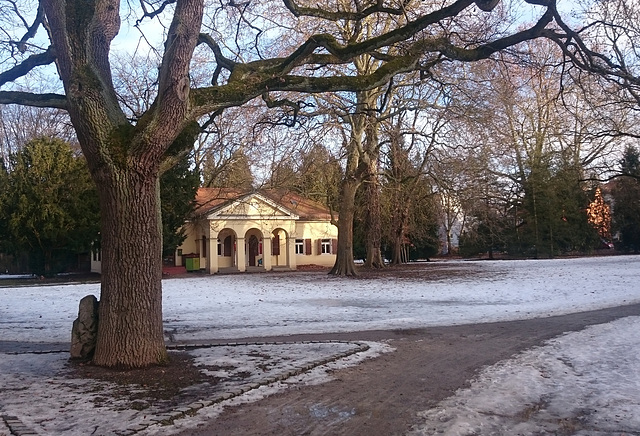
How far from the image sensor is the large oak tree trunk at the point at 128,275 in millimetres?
8359

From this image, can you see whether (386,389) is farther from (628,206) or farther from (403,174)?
(628,206)

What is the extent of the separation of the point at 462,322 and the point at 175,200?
25.6 metres

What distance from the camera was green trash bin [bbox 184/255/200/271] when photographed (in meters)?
40.8

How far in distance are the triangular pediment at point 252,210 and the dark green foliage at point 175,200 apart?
80.9 inches

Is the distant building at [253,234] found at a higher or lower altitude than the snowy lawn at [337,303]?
higher

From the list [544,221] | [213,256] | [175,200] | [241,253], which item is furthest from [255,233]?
[544,221]

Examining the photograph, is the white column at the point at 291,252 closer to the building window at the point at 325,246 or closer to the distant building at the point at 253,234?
the distant building at the point at 253,234

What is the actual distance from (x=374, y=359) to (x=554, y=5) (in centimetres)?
657

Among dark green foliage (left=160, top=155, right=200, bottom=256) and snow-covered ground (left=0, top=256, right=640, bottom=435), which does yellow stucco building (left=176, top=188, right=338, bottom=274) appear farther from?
snow-covered ground (left=0, top=256, right=640, bottom=435)

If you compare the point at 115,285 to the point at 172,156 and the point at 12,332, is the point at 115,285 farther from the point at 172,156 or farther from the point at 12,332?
the point at 12,332

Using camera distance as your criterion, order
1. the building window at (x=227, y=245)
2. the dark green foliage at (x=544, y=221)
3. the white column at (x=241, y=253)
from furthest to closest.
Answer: the dark green foliage at (x=544, y=221)
the building window at (x=227, y=245)
the white column at (x=241, y=253)

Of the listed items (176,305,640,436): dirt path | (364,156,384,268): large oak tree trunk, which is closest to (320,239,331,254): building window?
(364,156,384,268): large oak tree trunk

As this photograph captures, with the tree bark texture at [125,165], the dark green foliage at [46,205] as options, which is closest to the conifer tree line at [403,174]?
the dark green foliage at [46,205]

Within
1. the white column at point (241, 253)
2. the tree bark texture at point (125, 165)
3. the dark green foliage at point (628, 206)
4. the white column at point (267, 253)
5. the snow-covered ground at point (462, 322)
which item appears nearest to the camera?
the snow-covered ground at point (462, 322)
